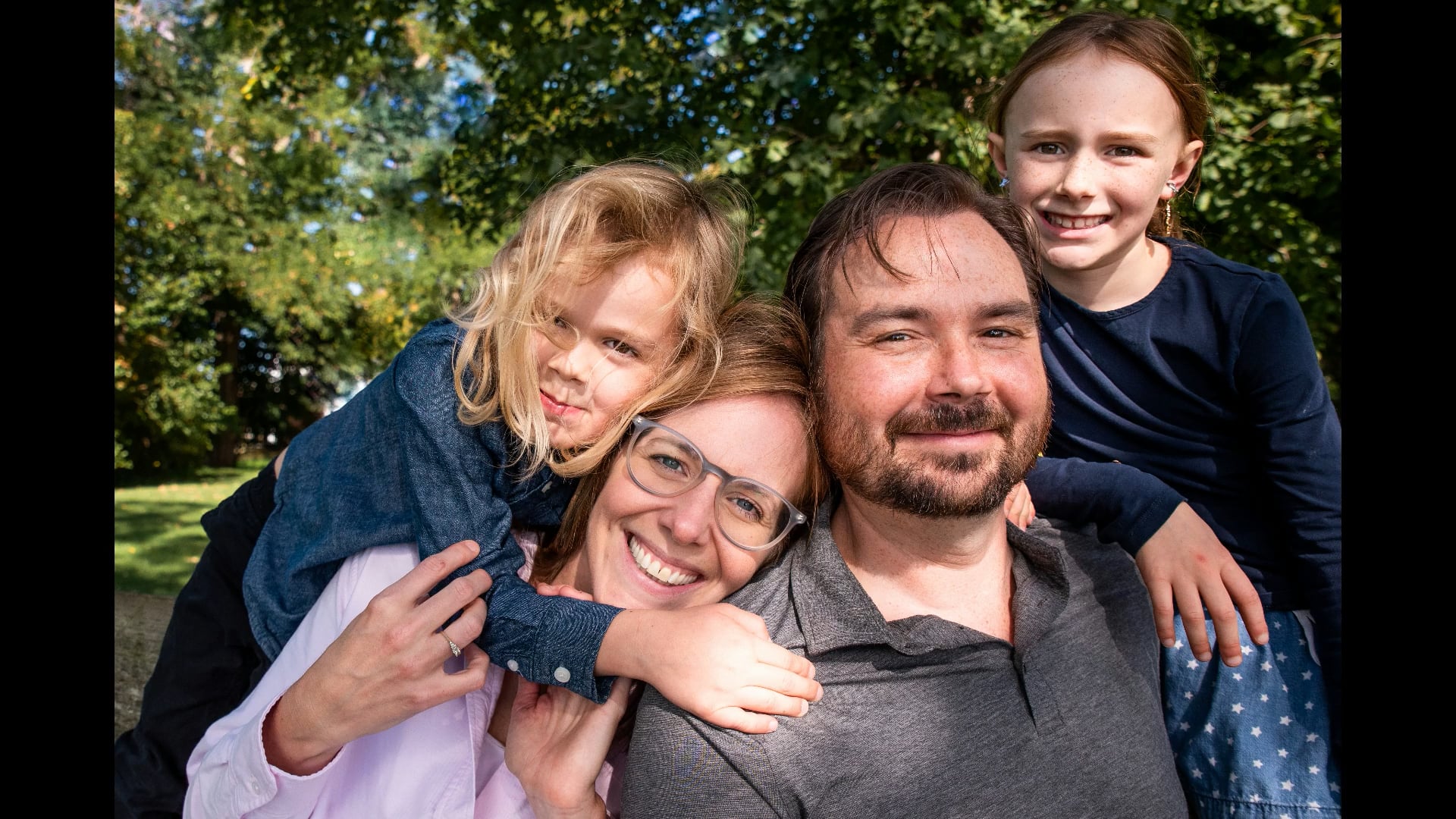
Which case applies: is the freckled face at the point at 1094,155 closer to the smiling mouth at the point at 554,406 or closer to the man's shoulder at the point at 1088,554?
the man's shoulder at the point at 1088,554

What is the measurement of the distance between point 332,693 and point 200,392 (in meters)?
13.3

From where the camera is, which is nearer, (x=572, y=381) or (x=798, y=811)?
(x=798, y=811)

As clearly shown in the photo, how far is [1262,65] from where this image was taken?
4.32 m

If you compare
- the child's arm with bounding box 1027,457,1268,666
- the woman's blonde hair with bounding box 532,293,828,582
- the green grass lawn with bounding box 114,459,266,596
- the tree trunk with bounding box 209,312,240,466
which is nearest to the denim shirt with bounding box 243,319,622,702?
the woman's blonde hair with bounding box 532,293,828,582

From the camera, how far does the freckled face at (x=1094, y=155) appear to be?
2.26 metres

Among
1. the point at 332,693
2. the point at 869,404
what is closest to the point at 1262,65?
the point at 869,404

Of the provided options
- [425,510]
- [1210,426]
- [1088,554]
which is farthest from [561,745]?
[1210,426]

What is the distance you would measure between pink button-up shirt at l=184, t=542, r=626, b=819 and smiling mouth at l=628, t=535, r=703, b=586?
40cm

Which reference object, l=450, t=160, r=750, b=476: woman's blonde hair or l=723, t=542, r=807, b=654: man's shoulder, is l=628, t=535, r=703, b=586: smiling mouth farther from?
l=450, t=160, r=750, b=476: woman's blonde hair

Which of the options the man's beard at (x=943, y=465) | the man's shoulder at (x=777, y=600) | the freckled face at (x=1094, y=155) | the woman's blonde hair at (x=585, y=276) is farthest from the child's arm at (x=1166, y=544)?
the woman's blonde hair at (x=585, y=276)

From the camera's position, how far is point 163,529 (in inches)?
402

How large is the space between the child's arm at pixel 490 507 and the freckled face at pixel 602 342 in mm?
175
